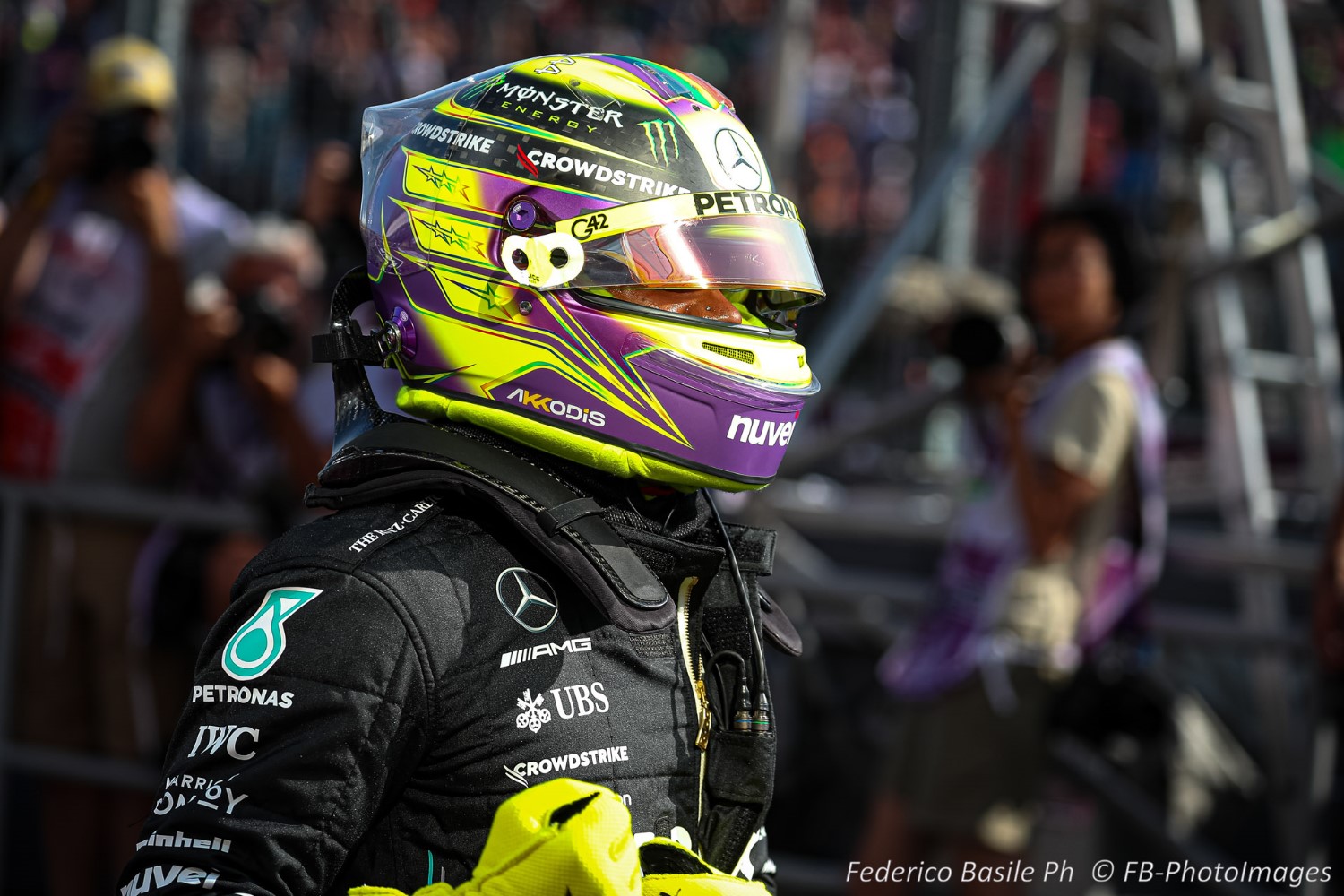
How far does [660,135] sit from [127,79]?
307cm

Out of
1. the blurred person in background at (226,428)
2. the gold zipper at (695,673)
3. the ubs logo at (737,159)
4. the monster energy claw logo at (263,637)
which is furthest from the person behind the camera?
the blurred person in background at (226,428)

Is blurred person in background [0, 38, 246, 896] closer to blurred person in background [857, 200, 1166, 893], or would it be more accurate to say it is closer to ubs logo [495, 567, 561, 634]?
blurred person in background [857, 200, 1166, 893]

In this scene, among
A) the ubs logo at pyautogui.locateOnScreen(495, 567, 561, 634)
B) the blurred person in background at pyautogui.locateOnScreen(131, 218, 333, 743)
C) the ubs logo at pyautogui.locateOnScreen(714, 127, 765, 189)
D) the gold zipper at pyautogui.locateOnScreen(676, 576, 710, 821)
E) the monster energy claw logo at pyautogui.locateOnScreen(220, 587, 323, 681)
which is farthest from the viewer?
the blurred person in background at pyautogui.locateOnScreen(131, 218, 333, 743)

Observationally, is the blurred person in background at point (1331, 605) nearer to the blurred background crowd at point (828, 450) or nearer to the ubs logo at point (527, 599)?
the blurred background crowd at point (828, 450)

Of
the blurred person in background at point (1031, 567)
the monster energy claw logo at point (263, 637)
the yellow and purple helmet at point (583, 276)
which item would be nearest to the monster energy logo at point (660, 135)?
the yellow and purple helmet at point (583, 276)

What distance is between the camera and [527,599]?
158 cm

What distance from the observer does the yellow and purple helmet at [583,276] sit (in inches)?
66.7

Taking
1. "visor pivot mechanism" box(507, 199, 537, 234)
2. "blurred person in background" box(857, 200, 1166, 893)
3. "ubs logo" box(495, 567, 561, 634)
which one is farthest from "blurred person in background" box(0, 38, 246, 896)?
"ubs logo" box(495, 567, 561, 634)

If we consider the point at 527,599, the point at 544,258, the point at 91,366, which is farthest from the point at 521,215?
the point at 91,366

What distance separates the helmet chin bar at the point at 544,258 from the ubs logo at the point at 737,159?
0.21 m

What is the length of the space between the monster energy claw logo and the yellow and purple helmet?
0.32 meters

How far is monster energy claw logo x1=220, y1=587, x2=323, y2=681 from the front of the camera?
144cm

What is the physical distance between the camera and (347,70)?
10227 millimetres

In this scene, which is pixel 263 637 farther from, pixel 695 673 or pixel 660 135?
pixel 660 135
